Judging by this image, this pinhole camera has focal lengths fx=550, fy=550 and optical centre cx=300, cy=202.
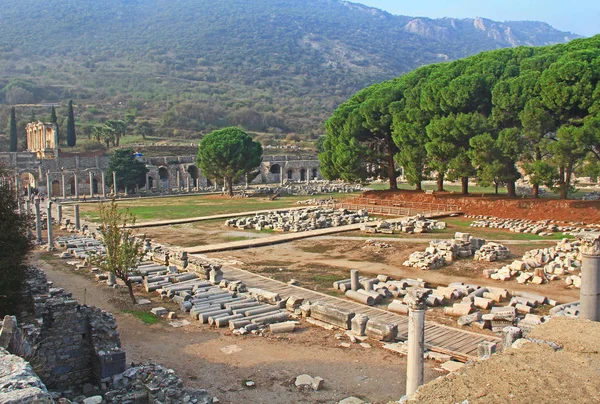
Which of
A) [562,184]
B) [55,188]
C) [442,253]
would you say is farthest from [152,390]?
[55,188]

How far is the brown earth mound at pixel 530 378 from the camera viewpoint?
744 cm

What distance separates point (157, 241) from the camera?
30.6 meters

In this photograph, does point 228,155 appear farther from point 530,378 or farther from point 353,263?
point 530,378

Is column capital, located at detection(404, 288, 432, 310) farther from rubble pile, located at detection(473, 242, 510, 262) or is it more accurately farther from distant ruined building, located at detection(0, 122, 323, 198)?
distant ruined building, located at detection(0, 122, 323, 198)

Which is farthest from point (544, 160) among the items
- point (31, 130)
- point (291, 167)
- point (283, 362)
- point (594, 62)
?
point (31, 130)

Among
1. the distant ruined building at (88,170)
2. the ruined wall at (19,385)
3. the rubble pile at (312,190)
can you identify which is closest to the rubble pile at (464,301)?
the ruined wall at (19,385)

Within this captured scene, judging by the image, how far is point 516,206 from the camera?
3662 centimetres

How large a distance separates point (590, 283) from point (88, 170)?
6444cm

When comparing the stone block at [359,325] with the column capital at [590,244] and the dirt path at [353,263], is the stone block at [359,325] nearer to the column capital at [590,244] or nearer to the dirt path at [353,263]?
the dirt path at [353,263]

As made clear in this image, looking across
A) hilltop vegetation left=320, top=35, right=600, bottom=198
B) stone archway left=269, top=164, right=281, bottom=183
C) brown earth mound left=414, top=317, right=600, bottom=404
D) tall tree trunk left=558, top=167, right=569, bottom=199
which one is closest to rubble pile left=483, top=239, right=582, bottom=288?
brown earth mound left=414, top=317, right=600, bottom=404

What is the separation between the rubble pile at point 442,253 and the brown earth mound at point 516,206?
10802mm

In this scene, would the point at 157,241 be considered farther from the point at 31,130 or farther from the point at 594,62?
the point at 31,130

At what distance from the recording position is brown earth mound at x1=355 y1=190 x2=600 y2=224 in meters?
33.4

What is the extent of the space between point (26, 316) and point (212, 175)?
47.0m
